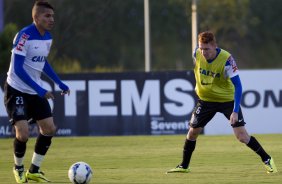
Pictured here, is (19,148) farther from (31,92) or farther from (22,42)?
(22,42)

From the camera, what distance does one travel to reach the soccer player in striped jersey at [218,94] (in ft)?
41.1

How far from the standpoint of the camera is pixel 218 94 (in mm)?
12953

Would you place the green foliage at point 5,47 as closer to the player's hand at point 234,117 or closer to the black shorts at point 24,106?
the black shorts at point 24,106

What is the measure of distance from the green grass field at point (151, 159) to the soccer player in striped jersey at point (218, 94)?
0.42m

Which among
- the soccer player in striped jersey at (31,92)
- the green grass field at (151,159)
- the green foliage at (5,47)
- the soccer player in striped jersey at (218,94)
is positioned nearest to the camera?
the soccer player in striped jersey at (31,92)

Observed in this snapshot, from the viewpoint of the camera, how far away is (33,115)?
1226 cm

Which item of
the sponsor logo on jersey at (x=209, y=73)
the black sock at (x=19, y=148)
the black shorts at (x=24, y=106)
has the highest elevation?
the sponsor logo on jersey at (x=209, y=73)

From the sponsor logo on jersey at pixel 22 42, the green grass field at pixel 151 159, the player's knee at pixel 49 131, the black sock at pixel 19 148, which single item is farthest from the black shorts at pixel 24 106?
the green grass field at pixel 151 159

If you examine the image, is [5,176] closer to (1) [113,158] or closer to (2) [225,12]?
(1) [113,158]

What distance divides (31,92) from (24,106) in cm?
22

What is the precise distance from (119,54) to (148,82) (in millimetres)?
31173

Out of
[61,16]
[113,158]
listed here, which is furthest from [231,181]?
[61,16]

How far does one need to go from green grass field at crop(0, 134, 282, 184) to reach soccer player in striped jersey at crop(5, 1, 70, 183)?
1.62 feet

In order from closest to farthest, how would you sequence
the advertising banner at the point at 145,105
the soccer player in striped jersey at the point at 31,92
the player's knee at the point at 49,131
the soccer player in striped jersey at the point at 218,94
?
the soccer player in striped jersey at the point at 31,92
the player's knee at the point at 49,131
the soccer player in striped jersey at the point at 218,94
the advertising banner at the point at 145,105
